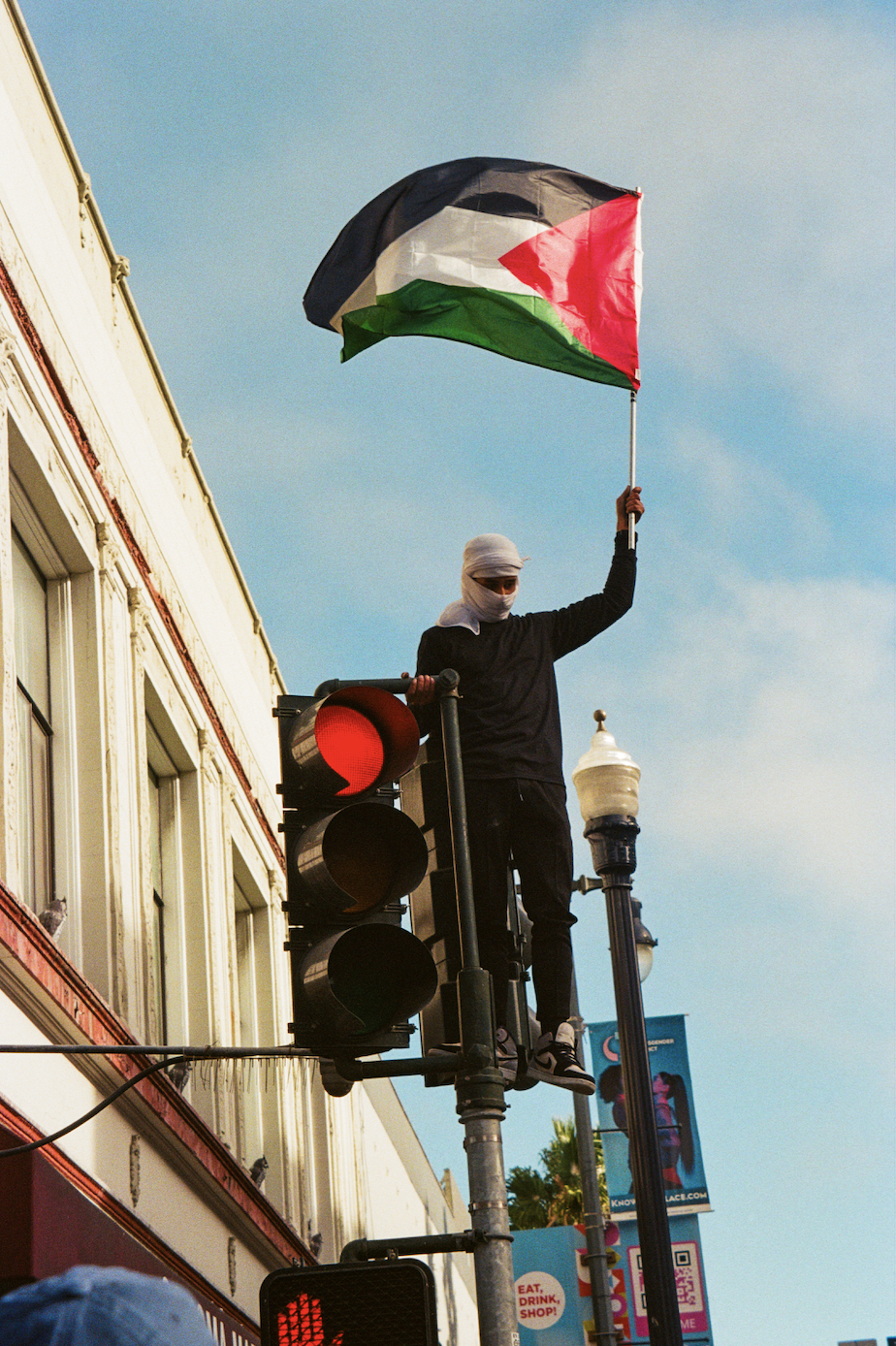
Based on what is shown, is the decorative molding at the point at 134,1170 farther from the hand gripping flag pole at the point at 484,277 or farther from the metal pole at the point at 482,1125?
the metal pole at the point at 482,1125

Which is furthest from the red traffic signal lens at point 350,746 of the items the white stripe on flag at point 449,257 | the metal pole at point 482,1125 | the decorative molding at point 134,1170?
the decorative molding at point 134,1170

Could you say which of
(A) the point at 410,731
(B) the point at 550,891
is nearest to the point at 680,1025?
(B) the point at 550,891

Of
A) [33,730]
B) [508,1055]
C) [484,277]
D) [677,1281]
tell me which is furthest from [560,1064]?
[677,1281]

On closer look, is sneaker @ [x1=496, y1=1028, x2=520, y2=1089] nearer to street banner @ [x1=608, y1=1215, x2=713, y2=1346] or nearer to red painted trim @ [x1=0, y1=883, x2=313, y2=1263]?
red painted trim @ [x1=0, y1=883, x2=313, y2=1263]

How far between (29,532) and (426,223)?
3.47 meters

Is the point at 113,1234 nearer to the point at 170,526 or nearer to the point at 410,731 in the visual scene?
the point at 410,731

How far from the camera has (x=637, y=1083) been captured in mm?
8719

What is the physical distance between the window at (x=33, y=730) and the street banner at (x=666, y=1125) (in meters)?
4.70

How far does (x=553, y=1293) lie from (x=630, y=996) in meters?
5.59

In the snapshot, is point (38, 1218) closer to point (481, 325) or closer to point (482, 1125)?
point (482, 1125)

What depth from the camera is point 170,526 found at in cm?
1484

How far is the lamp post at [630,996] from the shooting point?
26.8 feet

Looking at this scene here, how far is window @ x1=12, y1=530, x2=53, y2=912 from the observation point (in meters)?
10.4

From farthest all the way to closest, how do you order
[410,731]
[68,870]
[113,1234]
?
1. [68,870]
2. [113,1234]
3. [410,731]
